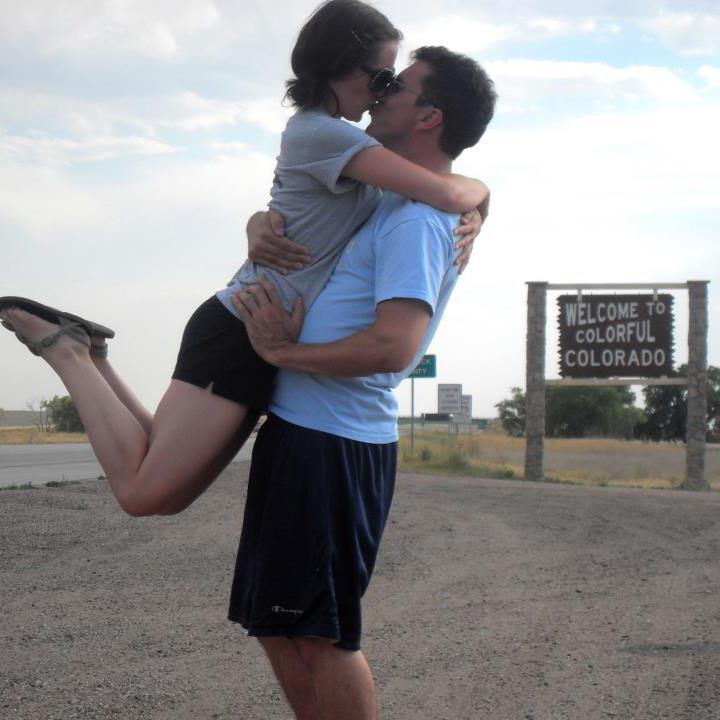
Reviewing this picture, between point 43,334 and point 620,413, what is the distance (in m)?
68.6

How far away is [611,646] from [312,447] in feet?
11.7

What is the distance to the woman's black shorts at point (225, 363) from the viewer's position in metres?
2.97

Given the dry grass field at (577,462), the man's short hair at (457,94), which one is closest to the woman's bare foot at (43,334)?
the man's short hair at (457,94)

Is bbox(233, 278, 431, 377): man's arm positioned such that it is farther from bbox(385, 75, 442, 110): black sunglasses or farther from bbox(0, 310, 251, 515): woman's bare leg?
bbox(385, 75, 442, 110): black sunglasses

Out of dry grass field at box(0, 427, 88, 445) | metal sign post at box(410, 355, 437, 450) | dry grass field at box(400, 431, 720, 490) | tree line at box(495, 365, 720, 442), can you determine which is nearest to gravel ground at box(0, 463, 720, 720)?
dry grass field at box(400, 431, 720, 490)

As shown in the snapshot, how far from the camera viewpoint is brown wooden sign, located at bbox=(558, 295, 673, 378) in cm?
2027

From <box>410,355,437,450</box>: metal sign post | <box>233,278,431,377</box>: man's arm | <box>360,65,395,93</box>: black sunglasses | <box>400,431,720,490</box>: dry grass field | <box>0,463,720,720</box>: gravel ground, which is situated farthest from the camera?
<box>410,355,437,450</box>: metal sign post

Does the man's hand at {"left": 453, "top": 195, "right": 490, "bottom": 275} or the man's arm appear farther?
the man's hand at {"left": 453, "top": 195, "right": 490, "bottom": 275}

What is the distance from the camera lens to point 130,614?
6.38m

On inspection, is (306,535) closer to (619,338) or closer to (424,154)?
(424,154)

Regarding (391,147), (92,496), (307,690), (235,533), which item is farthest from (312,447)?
(92,496)

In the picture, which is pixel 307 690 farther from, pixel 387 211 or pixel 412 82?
pixel 412 82

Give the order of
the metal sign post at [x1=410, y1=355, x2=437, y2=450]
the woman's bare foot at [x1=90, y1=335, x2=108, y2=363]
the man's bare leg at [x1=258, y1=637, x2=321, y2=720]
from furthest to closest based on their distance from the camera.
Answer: the metal sign post at [x1=410, y1=355, x2=437, y2=450] < the woman's bare foot at [x1=90, y1=335, x2=108, y2=363] < the man's bare leg at [x1=258, y1=637, x2=321, y2=720]

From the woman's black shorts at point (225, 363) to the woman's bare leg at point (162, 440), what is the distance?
0.03 m
